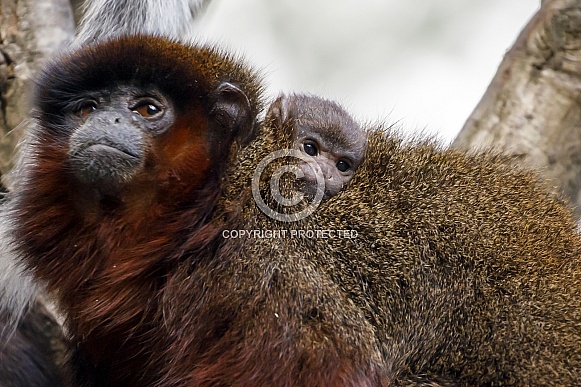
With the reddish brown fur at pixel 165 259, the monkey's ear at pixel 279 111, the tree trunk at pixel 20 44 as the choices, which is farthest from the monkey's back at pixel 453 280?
the tree trunk at pixel 20 44

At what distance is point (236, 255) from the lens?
7.97ft

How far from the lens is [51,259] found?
8.82 ft

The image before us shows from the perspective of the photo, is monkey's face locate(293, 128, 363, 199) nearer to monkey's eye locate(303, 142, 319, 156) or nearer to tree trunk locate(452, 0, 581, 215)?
monkey's eye locate(303, 142, 319, 156)

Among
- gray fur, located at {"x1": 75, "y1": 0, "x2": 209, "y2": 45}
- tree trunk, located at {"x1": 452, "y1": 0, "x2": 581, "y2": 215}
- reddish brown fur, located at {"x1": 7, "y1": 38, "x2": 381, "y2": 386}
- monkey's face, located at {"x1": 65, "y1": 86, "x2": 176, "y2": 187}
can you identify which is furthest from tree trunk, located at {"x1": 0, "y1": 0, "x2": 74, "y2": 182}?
tree trunk, located at {"x1": 452, "y1": 0, "x2": 581, "y2": 215}

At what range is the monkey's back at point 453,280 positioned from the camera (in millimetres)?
2545

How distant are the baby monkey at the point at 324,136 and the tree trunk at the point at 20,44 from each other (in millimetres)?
1585

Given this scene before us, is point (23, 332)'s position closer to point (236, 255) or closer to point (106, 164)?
point (106, 164)

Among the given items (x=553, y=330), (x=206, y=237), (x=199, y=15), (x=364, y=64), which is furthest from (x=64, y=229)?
(x=364, y=64)

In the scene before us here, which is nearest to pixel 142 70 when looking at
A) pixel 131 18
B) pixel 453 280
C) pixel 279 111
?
pixel 279 111

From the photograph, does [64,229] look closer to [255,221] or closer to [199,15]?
[255,221]

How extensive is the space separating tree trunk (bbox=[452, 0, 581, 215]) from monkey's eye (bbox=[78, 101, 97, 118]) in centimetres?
194

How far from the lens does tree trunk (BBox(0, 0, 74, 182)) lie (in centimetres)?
397

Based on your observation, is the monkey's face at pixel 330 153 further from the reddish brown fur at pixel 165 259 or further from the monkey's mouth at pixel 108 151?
the monkey's mouth at pixel 108 151

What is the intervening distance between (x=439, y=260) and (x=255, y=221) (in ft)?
2.01
